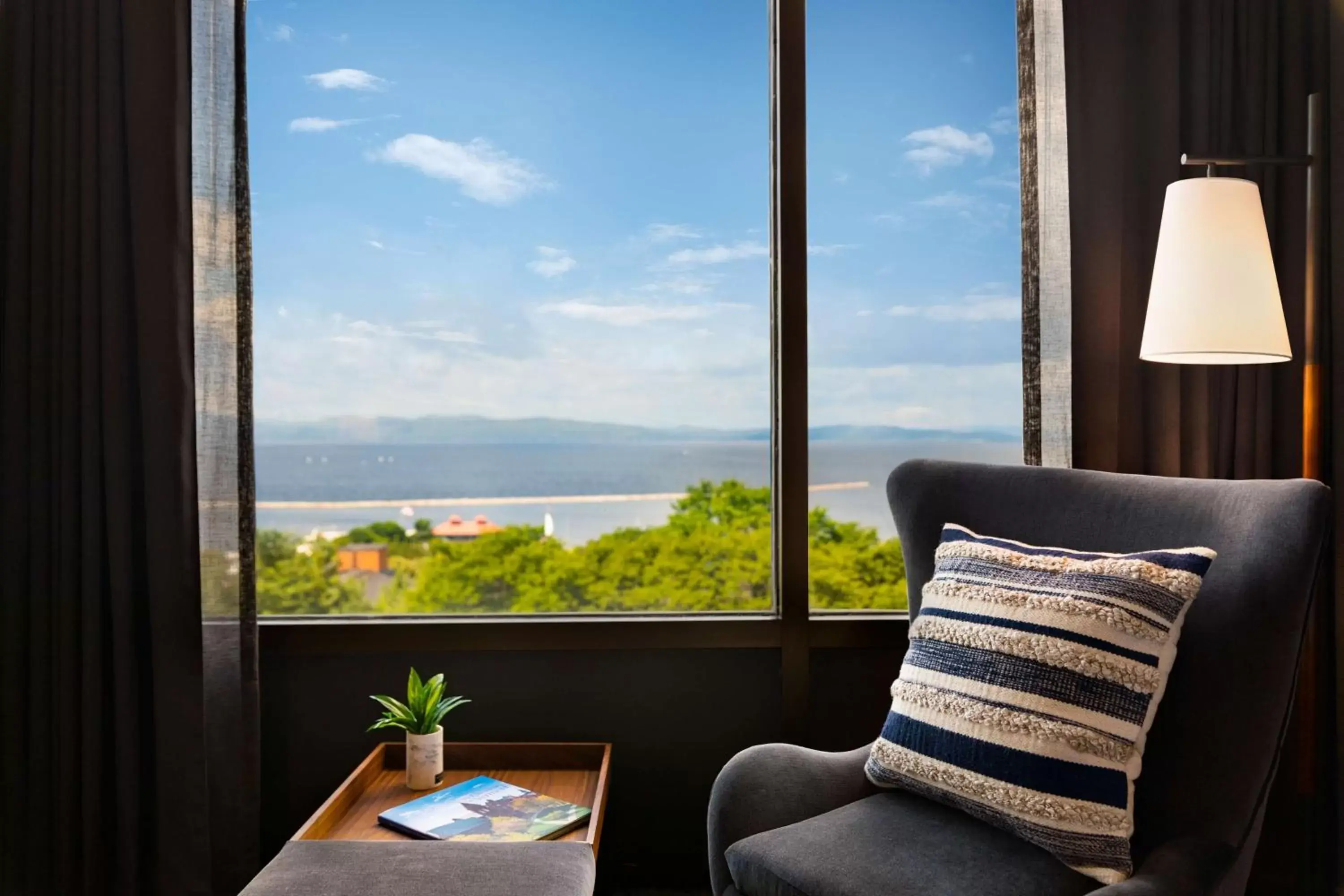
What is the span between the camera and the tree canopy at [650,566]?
2160mm

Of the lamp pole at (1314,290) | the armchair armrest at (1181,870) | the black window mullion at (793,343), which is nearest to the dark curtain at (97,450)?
the black window mullion at (793,343)

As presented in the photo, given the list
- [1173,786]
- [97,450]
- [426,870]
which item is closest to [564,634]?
[426,870]

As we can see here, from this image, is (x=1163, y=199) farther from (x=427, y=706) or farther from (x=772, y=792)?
(x=427, y=706)

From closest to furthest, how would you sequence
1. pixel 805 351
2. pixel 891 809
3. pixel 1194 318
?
pixel 891 809 → pixel 1194 318 → pixel 805 351

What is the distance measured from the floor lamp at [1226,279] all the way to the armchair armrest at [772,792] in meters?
0.95

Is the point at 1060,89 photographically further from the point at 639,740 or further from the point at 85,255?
the point at 85,255

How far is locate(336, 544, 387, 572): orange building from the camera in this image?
2.15 metres

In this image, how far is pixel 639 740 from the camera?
2.10 metres

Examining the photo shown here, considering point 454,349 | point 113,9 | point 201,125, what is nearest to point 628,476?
point 454,349

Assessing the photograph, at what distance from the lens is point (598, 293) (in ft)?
7.02

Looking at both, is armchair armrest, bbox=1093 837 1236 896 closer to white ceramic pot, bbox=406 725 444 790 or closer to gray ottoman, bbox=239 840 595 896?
gray ottoman, bbox=239 840 595 896

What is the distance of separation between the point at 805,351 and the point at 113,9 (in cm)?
160

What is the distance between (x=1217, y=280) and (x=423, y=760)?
168cm

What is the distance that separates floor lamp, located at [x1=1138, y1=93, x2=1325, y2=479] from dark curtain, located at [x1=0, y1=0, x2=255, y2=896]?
6.23ft
